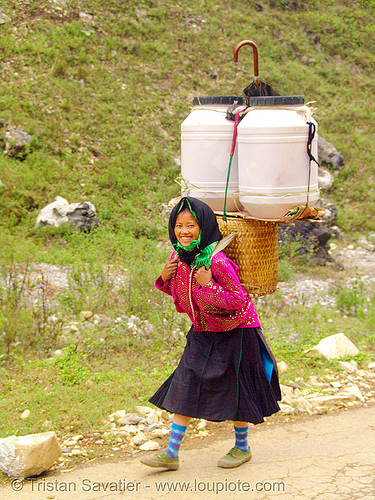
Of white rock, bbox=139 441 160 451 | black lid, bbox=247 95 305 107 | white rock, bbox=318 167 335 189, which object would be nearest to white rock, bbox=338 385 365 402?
white rock, bbox=139 441 160 451

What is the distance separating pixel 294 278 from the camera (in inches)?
315

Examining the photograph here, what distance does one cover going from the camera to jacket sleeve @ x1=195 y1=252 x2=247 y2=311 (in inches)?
103

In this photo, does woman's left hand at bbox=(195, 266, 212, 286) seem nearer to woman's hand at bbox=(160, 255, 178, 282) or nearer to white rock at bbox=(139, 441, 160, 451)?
woman's hand at bbox=(160, 255, 178, 282)

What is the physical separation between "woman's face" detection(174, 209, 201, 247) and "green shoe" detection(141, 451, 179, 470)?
108cm

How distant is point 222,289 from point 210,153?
2.34ft

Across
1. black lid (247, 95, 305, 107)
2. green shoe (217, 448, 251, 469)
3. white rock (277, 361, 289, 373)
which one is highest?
black lid (247, 95, 305, 107)

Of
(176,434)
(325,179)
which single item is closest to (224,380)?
(176,434)

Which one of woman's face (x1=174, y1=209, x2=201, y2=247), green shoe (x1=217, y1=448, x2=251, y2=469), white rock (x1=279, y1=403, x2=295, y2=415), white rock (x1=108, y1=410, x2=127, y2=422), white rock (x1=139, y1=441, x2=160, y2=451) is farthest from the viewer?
white rock (x1=279, y1=403, x2=295, y2=415)

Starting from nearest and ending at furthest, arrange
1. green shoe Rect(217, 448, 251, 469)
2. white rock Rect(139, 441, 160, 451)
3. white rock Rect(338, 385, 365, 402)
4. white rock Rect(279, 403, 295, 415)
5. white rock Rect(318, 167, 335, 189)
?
green shoe Rect(217, 448, 251, 469)
white rock Rect(139, 441, 160, 451)
white rock Rect(279, 403, 295, 415)
white rock Rect(338, 385, 365, 402)
white rock Rect(318, 167, 335, 189)

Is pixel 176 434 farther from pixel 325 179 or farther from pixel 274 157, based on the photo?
pixel 325 179

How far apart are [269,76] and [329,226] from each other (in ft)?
18.0

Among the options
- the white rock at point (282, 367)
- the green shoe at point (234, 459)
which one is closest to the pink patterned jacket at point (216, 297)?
the green shoe at point (234, 459)

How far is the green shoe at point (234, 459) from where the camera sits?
288 centimetres

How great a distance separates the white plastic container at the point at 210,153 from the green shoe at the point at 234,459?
129cm
